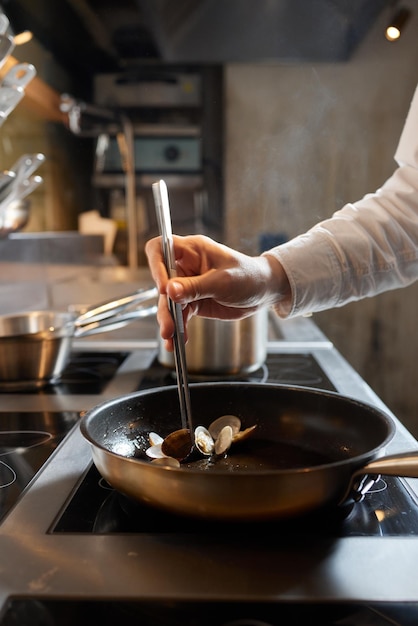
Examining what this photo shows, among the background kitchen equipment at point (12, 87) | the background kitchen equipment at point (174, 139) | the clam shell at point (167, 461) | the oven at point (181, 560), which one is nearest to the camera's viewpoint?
the oven at point (181, 560)

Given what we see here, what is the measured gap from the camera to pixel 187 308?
733 millimetres

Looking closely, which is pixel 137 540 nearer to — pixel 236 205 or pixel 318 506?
pixel 318 506

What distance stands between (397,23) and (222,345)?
3.27 feet

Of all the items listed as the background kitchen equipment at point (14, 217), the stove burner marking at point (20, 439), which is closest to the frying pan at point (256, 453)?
the stove burner marking at point (20, 439)

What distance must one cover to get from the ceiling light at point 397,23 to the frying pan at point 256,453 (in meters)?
1.15

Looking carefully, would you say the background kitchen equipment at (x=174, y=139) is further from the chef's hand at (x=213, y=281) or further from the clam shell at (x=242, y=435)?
the clam shell at (x=242, y=435)

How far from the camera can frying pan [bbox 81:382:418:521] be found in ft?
1.46

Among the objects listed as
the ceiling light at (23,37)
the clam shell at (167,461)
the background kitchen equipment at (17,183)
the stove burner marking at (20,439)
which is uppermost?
the ceiling light at (23,37)

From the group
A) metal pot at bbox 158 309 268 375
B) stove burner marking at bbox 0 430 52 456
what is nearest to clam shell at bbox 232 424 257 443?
stove burner marking at bbox 0 430 52 456

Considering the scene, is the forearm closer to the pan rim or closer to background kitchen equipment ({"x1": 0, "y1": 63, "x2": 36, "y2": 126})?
the pan rim

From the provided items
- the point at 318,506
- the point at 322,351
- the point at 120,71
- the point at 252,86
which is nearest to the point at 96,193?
the point at 120,71

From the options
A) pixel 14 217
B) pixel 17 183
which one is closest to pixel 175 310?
pixel 17 183

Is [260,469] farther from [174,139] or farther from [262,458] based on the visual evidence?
[174,139]

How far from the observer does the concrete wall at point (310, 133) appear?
1568mm
